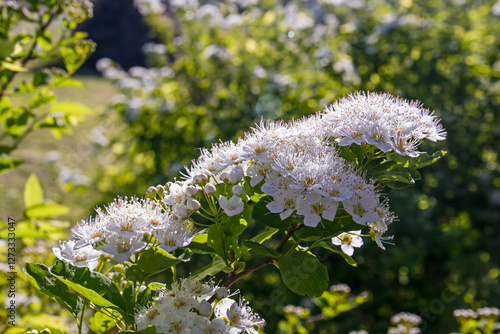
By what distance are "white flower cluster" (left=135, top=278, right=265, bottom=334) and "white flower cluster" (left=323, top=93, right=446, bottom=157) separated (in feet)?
1.37

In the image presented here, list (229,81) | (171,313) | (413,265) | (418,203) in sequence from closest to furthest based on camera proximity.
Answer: (171,313), (413,265), (418,203), (229,81)

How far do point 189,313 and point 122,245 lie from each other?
18 cm

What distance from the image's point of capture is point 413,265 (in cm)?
286

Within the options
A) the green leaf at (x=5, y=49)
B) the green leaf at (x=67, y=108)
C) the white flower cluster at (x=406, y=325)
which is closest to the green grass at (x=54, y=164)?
the green leaf at (x=67, y=108)

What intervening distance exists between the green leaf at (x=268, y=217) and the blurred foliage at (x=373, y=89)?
80.7 inches

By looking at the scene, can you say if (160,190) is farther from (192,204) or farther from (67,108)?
(67,108)

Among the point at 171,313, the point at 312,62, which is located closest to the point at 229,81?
the point at 312,62

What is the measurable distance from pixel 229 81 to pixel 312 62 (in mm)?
757

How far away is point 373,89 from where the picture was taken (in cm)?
360

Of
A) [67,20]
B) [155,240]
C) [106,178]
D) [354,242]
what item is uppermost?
[67,20]

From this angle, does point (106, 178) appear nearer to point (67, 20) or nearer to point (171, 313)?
point (67, 20)

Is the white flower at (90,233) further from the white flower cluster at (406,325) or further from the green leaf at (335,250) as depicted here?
the white flower cluster at (406,325)

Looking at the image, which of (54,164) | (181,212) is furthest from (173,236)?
(54,164)

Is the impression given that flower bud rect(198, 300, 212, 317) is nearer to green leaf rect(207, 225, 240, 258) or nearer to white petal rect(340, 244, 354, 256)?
green leaf rect(207, 225, 240, 258)
